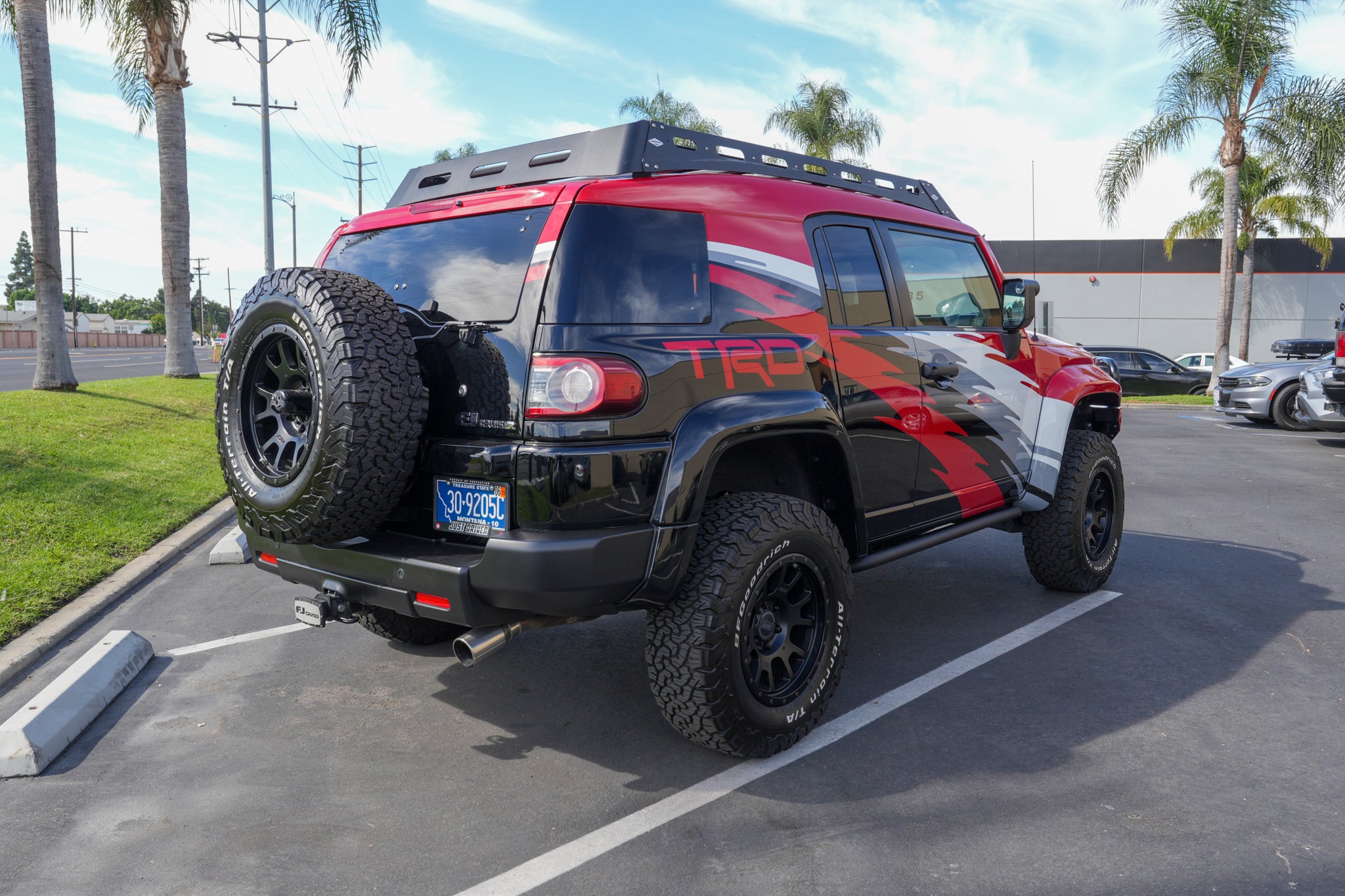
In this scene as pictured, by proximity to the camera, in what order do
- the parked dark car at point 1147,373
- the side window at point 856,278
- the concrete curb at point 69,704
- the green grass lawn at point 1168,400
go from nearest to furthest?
the concrete curb at point 69,704
the side window at point 856,278
the green grass lawn at point 1168,400
the parked dark car at point 1147,373

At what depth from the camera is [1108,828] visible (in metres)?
2.91

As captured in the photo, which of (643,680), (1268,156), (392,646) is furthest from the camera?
(1268,156)

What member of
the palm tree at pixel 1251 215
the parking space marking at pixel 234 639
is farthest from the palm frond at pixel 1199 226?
the parking space marking at pixel 234 639

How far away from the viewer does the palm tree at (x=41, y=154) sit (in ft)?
39.4

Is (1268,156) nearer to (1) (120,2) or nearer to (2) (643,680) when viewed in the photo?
(1) (120,2)

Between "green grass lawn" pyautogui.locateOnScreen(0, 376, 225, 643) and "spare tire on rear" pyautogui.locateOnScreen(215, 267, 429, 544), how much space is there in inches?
94.3

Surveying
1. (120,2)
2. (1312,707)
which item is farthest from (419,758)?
(120,2)

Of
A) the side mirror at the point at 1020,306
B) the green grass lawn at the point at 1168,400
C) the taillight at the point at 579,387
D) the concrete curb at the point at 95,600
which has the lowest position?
the concrete curb at the point at 95,600

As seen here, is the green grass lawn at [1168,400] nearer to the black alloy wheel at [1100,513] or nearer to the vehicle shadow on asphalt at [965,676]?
the vehicle shadow on asphalt at [965,676]

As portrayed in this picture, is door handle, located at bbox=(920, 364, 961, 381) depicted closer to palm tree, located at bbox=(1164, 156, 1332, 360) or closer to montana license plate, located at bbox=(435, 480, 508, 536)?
montana license plate, located at bbox=(435, 480, 508, 536)

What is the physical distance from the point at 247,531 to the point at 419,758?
1.09 meters

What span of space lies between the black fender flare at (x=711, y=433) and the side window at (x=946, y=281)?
122cm

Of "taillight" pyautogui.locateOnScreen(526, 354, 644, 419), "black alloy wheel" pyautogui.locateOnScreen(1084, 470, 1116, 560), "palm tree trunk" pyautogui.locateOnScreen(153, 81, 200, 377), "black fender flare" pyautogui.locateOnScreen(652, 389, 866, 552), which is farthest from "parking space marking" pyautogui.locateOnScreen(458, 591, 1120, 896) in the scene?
"palm tree trunk" pyautogui.locateOnScreen(153, 81, 200, 377)

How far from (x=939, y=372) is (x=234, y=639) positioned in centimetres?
366
